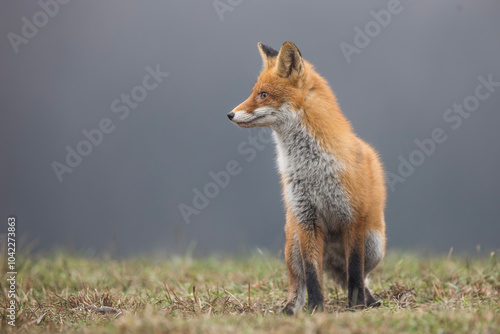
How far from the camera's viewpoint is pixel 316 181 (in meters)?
3.70

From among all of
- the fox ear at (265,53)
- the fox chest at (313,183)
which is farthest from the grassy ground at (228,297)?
the fox ear at (265,53)

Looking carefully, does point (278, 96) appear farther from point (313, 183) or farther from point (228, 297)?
point (228, 297)

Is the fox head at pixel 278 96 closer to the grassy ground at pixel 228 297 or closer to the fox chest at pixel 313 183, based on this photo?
the fox chest at pixel 313 183

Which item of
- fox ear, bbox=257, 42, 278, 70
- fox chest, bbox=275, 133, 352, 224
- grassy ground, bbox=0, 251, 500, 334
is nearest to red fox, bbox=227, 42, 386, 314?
fox chest, bbox=275, 133, 352, 224

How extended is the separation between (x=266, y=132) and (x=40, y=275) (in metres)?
3.15

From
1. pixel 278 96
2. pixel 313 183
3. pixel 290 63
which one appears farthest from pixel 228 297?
pixel 290 63

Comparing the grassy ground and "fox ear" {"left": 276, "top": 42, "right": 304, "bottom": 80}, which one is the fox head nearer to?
"fox ear" {"left": 276, "top": 42, "right": 304, "bottom": 80}

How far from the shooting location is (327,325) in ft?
8.18

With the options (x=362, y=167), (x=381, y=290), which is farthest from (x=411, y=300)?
(x=362, y=167)

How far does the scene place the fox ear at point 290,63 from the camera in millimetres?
3861

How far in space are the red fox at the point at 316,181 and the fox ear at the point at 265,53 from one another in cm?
20

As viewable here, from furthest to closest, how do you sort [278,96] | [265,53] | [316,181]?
1. [265,53]
2. [278,96]
3. [316,181]

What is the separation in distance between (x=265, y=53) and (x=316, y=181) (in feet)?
4.68

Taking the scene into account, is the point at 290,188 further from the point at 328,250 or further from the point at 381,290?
the point at 381,290
